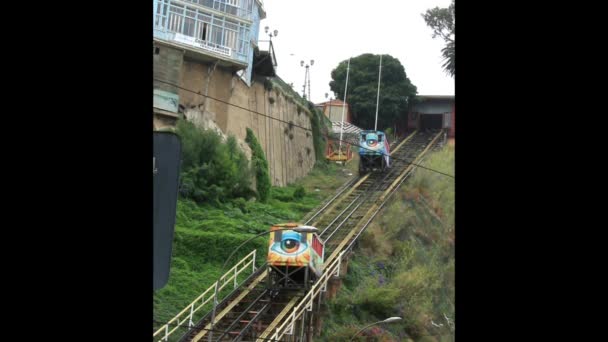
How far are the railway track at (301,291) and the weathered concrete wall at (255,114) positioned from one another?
3.78m

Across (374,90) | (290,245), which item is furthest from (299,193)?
(374,90)

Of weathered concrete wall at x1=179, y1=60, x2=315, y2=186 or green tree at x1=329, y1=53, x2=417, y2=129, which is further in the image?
green tree at x1=329, y1=53, x2=417, y2=129

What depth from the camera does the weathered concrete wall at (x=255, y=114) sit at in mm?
38281

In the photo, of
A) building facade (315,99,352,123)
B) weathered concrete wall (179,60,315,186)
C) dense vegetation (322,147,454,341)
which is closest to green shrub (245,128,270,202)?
weathered concrete wall (179,60,315,186)

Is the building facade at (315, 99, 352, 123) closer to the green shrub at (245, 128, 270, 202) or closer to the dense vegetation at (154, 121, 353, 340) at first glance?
the dense vegetation at (154, 121, 353, 340)

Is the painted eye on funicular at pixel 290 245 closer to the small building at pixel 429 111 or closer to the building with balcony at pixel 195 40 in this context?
the building with balcony at pixel 195 40

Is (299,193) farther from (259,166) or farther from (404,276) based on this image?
(404,276)

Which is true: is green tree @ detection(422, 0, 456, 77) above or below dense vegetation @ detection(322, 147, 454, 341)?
above

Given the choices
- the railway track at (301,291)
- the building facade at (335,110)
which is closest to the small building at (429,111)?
the building facade at (335,110)

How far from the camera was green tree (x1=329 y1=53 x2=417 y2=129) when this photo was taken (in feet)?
200

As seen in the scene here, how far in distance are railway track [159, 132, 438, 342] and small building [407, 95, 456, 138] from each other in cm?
565
